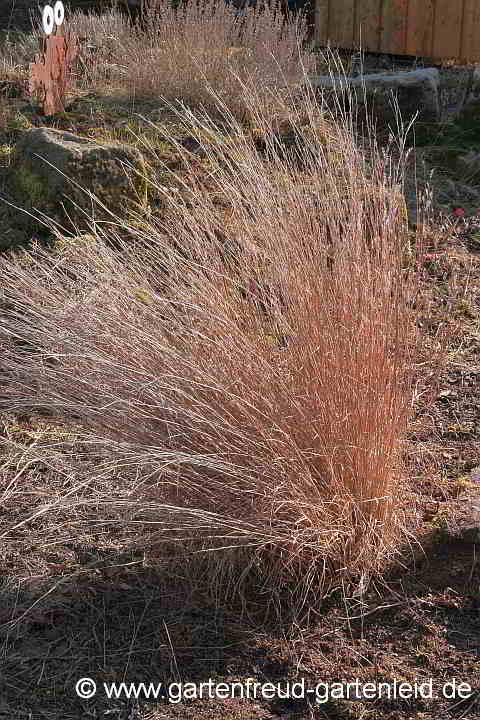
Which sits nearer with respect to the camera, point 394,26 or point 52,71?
point 52,71

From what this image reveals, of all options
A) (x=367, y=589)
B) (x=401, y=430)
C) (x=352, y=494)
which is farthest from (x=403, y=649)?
(x=401, y=430)

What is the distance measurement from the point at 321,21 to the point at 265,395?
6.77 metres

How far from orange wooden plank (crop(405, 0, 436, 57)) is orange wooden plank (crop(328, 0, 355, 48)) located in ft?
1.80

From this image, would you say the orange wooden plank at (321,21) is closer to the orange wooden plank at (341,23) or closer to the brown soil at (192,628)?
the orange wooden plank at (341,23)

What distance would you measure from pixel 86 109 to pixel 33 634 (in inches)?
162

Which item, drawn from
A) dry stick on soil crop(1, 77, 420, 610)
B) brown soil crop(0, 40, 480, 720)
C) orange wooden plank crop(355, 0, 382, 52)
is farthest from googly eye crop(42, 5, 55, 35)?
orange wooden plank crop(355, 0, 382, 52)

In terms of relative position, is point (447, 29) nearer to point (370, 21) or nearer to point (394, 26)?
point (394, 26)

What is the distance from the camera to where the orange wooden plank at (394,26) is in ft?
25.6

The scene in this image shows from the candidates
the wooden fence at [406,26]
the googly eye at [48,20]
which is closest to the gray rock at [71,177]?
the googly eye at [48,20]

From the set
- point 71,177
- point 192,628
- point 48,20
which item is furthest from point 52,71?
point 192,628

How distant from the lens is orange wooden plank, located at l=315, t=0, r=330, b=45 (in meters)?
8.14

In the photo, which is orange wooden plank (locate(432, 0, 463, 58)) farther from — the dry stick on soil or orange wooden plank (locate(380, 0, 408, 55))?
the dry stick on soil

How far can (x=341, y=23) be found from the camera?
8.11 meters

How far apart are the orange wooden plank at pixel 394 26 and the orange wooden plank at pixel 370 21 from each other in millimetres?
60
